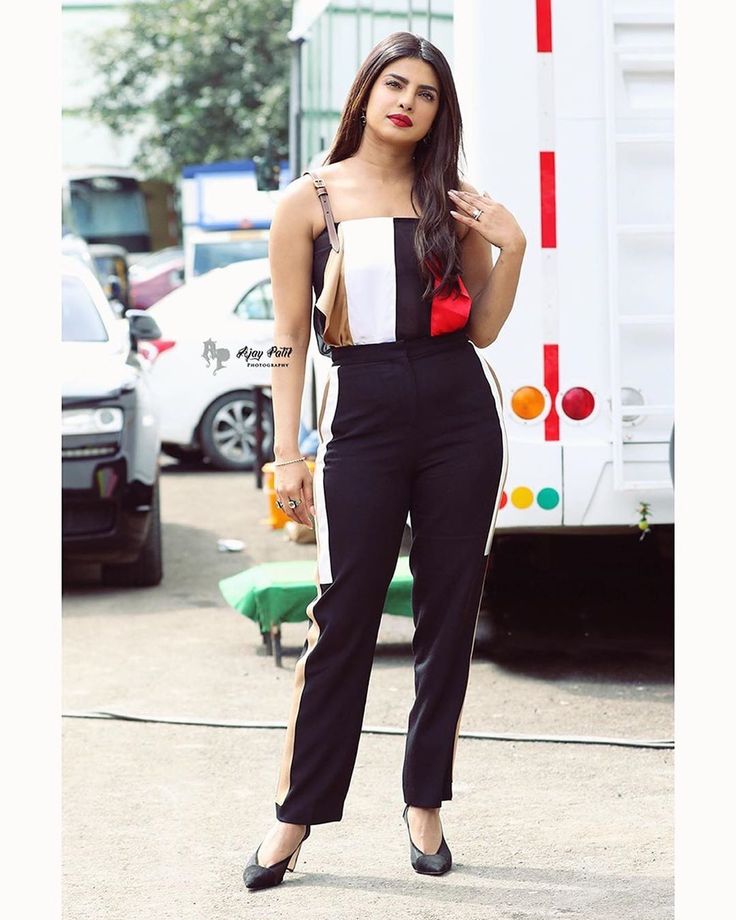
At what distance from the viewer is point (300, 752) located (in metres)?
3.67

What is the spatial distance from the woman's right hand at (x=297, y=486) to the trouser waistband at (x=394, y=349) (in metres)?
0.28

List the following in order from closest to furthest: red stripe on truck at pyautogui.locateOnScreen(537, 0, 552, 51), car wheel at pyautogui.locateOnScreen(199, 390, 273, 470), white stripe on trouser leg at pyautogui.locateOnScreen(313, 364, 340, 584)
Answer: white stripe on trouser leg at pyautogui.locateOnScreen(313, 364, 340, 584) → red stripe on truck at pyautogui.locateOnScreen(537, 0, 552, 51) → car wheel at pyautogui.locateOnScreen(199, 390, 273, 470)

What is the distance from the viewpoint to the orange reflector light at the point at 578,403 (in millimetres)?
5289

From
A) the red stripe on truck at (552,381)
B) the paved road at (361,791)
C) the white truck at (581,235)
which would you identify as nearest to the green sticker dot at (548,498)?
the white truck at (581,235)

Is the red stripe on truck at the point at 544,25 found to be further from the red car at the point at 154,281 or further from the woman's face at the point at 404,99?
the red car at the point at 154,281

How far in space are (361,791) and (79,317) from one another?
406 cm

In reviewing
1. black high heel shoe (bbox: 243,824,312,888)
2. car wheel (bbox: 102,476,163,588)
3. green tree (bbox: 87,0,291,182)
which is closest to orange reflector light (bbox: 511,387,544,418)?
black high heel shoe (bbox: 243,824,312,888)

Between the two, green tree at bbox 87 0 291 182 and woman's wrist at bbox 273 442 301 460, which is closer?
woman's wrist at bbox 273 442 301 460

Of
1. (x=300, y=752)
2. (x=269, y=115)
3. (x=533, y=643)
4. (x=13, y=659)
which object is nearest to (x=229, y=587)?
(x=533, y=643)

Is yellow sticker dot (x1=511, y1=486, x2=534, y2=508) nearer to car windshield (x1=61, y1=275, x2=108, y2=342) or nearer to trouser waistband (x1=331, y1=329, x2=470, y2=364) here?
trouser waistband (x1=331, y1=329, x2=470, y2=364)

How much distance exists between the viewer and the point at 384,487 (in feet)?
11.9

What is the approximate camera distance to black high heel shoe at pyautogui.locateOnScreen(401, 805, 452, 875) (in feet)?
12.4

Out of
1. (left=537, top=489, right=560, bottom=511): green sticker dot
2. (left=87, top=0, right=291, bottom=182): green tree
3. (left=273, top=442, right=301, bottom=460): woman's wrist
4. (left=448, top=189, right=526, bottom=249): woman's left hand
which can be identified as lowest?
(left=537, top=489, right=560, bottom=511): green sticker dot

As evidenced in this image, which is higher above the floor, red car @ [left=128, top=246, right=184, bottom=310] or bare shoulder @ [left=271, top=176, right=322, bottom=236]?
red car @ [left=128, top=246, right=184, bottom=310]
